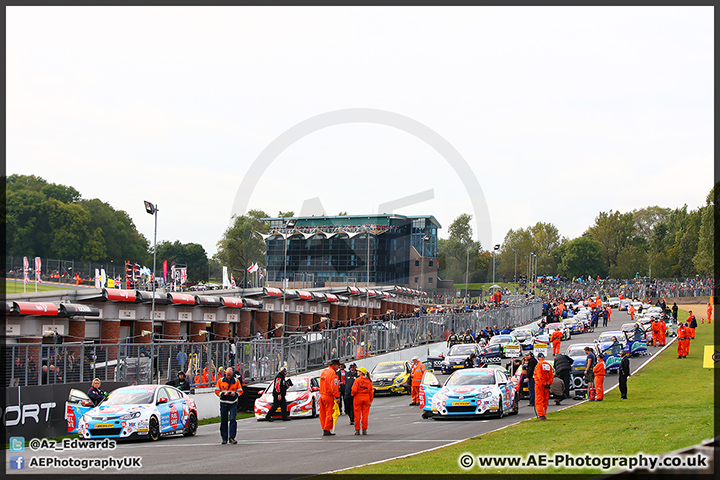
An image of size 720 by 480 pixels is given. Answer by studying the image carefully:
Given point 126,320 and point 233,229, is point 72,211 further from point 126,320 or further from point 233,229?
point 126,320

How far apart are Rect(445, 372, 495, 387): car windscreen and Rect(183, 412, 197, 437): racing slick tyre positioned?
271 inches

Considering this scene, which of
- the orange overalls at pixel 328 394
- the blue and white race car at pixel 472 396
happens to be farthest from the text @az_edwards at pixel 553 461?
the blue and white race car at pixel 472 396

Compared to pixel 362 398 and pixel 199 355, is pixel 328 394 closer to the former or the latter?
pixel 362 398

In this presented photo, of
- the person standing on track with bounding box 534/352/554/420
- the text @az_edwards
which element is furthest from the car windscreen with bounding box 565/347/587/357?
the text @az_edwards

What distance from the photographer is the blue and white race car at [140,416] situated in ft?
60.3

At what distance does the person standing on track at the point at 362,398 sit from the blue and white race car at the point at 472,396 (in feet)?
11.4

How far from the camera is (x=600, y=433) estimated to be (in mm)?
15578

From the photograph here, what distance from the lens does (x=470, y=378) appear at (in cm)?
2155

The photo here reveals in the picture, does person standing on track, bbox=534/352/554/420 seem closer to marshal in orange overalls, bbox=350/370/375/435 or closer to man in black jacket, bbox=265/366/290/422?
marshal in orange overalls, bbox=350/370/375/435

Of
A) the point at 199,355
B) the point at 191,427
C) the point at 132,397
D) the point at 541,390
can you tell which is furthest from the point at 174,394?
the point at 541,390

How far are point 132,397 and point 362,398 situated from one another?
5743 mm

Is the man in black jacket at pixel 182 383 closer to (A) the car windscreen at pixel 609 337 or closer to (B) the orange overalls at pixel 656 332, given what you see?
(A) the car windscreen at pixel 609 337

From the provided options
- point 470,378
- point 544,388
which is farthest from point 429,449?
point 470,378

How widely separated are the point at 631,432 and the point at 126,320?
36.0 meters
